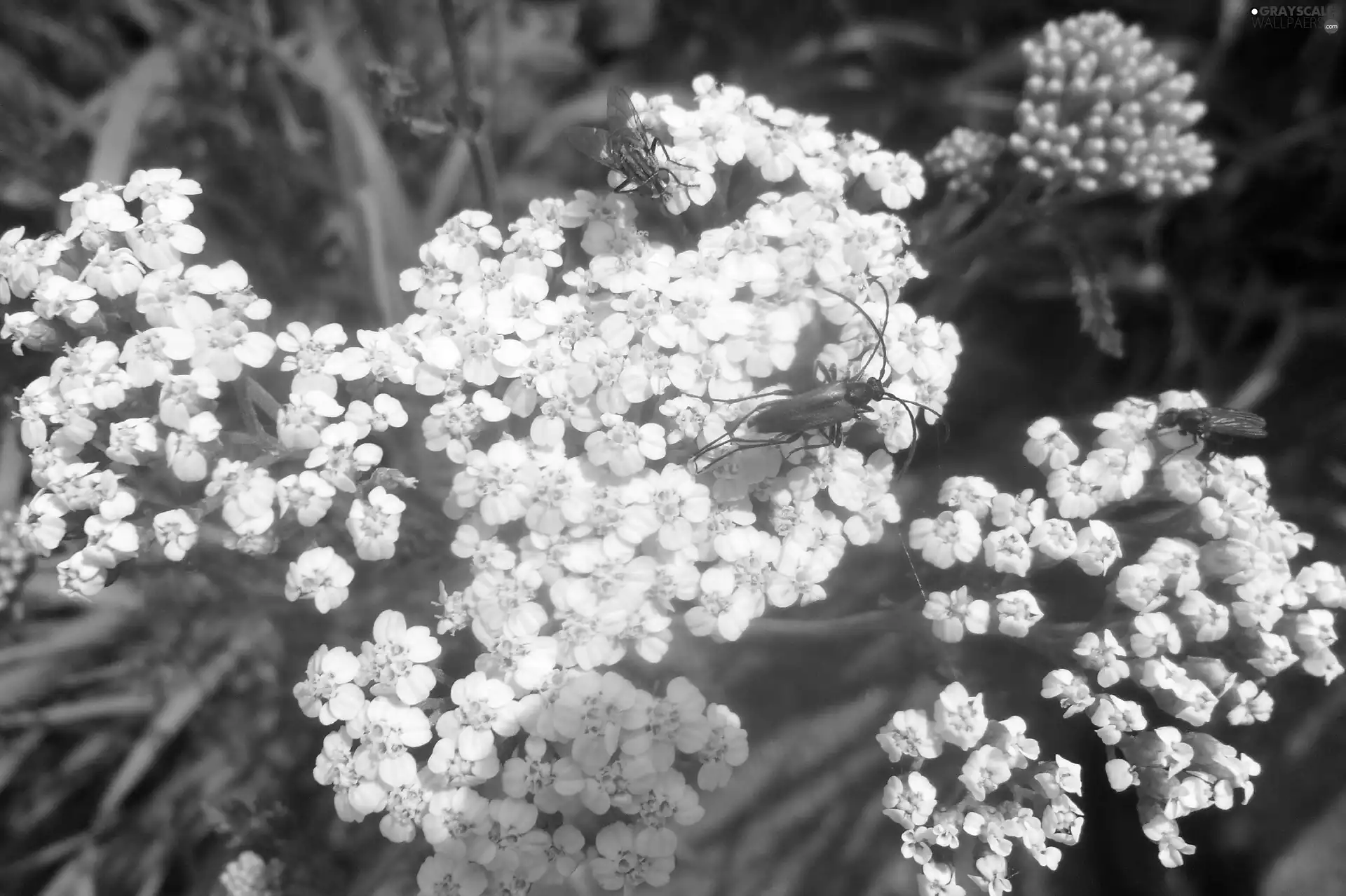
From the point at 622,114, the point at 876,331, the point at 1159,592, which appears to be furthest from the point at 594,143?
the point at 1159,592

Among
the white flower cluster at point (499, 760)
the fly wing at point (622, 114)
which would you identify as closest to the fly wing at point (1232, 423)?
the white flower cluster at point (499, 760)

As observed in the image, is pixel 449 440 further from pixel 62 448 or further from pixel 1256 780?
pixel 1256 780

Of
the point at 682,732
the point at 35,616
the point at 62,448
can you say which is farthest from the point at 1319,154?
the point at 35,616

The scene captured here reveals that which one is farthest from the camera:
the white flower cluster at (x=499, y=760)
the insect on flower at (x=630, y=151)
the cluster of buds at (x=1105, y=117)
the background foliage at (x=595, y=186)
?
the background foliage at (x=595, y=186)

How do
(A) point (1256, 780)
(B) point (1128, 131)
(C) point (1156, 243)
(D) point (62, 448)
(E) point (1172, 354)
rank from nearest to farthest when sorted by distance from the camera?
1. (D) point (62, 448)
2. (B) point (1128, 131)
3. (A) point (1256, 780)
4. (E) point (1172, 354)
5. (C) point (1156, 243)

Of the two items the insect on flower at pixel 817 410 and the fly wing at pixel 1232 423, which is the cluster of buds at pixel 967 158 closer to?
the insect on flower at pixel 817 410

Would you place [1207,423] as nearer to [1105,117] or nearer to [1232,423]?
[1232,423]
